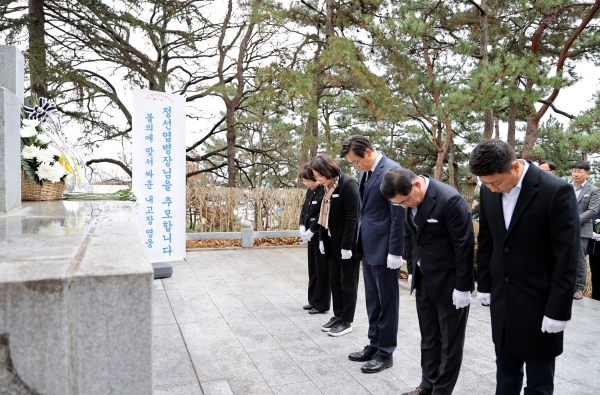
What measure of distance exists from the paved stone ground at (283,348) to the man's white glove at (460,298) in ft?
3.00

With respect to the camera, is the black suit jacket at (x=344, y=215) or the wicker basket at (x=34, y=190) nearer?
the wicker basket at (x=34, y=190)

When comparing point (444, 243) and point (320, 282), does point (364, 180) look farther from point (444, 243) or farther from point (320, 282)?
point (320, 282)

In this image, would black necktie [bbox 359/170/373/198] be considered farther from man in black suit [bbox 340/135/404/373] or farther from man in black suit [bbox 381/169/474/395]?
man in black suit [bbox 381/169/474/395]

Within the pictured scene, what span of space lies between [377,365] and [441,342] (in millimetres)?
778

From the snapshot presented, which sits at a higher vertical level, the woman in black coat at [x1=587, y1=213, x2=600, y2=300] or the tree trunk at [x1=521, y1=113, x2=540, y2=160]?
the tree trunk at [x1=521, y1=113, x2=540, y2=160]

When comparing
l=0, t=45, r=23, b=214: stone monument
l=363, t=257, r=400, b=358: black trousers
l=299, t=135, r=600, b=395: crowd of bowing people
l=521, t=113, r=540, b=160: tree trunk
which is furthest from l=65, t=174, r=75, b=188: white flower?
l=521, t=113, r=540, b=160: tree trunk

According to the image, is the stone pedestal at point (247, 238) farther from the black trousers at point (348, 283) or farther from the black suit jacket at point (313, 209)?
the black trousers at point (348, 283)

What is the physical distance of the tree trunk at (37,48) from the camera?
868 cm

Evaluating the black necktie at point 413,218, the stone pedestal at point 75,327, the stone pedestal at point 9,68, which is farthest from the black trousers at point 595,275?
the stone pedestal at point 9,68

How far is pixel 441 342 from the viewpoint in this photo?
291cm

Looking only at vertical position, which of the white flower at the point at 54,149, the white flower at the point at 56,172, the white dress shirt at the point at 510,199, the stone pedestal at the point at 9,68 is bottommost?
the white dress shirt at the point at 510,199

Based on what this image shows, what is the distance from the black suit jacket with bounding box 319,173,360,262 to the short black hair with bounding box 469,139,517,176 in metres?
2.06

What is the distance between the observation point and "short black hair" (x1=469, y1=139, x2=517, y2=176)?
2.26 meters

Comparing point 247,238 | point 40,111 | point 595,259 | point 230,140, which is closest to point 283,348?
point 40,111
